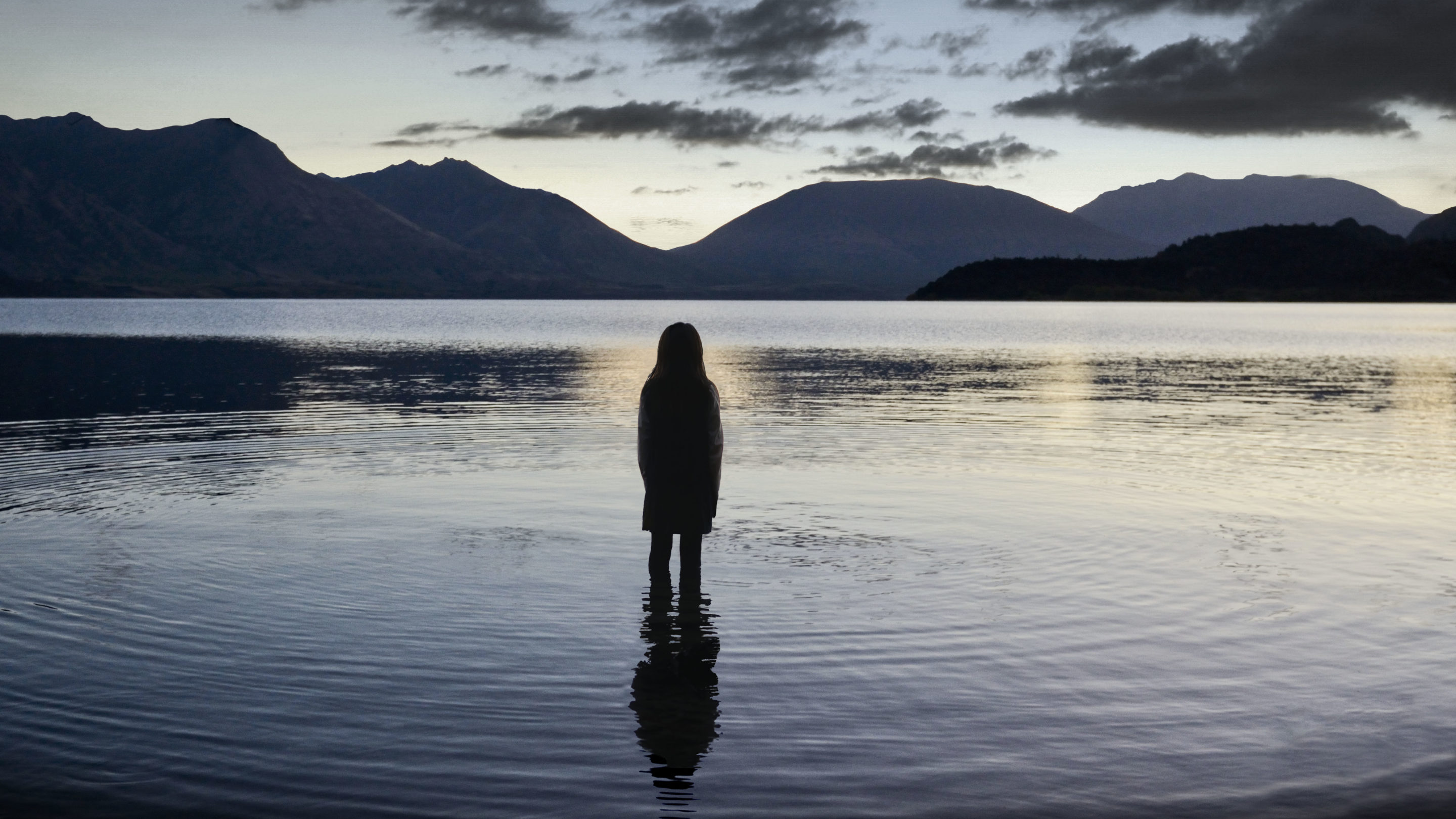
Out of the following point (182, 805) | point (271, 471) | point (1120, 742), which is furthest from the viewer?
point (271, 471)

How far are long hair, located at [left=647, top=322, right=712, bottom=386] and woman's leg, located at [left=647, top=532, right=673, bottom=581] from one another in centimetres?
170

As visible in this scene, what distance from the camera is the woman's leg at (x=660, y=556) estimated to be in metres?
11.8

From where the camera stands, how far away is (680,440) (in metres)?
11.2

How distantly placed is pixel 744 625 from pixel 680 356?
2.67m

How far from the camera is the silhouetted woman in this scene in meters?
11.0

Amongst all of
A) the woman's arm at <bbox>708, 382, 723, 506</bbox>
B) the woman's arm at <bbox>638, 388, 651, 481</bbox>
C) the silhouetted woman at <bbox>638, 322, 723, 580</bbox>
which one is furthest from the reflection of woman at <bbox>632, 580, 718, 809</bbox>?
the woman's arm at <bbox>638, 388, 651, 481</bbox>

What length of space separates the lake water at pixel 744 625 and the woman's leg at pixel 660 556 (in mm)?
310

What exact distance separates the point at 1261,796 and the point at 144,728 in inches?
296

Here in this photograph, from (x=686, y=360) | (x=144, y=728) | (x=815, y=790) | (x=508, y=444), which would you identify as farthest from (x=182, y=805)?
(x=508, y=444)

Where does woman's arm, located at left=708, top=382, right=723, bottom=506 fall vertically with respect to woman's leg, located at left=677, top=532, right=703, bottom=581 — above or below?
above

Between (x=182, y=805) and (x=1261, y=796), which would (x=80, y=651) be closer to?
(x=182, y=805)

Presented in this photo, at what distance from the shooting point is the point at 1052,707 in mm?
8977

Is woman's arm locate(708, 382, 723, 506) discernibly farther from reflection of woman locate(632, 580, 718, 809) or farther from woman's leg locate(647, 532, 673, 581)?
reflection of woman locate(632, 580, 718, 809)

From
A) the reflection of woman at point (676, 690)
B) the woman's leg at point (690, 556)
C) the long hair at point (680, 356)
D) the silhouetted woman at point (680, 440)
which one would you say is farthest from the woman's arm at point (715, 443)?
the reflection of woman at point (676, 690)
